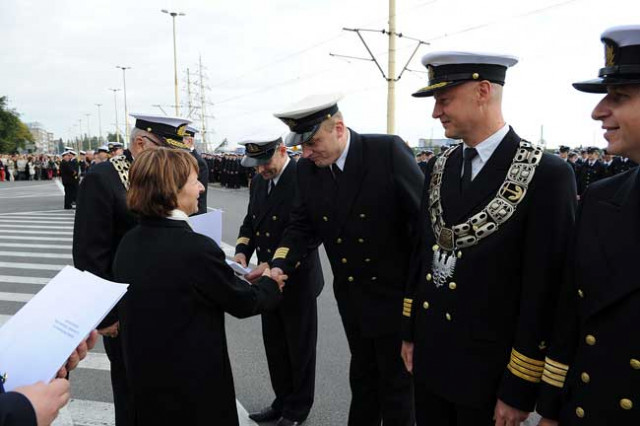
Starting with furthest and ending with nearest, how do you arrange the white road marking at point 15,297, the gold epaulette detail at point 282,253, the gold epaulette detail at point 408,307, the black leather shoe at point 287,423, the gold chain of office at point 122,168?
the white road marking at point 15,297 < the black leather shoe at point 287,423 < the gold epaulette detail at point 282,253 < the gold chain of office at point 122,168 < the gold epaulette detail at point 408,307

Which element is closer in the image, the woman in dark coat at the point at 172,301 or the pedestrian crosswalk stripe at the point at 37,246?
the woman in dark coat at the point at 172,301

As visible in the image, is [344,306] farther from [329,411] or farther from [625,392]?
[625,392]

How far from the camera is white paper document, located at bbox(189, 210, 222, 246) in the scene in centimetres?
252

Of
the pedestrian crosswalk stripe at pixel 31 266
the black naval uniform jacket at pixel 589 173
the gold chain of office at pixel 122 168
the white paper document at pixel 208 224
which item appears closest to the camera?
the white paper document at pixel 208 224

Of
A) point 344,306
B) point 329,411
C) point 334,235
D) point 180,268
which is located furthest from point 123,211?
point 329,411

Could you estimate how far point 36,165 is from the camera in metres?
37.8

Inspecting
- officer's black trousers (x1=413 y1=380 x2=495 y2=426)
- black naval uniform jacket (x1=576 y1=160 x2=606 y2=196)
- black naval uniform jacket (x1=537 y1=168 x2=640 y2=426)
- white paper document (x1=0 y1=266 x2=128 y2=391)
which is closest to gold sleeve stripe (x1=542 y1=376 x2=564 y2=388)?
black naval uniform jacket (x1=537 y1=168 x2=640 y2=426)

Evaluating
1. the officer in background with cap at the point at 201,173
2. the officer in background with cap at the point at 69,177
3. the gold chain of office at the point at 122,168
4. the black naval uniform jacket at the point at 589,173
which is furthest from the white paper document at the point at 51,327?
the officer in background with cap at the point at 69,177

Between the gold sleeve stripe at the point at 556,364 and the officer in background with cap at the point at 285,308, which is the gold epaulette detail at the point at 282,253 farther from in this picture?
the gold sleeve stripe at the point at 556,364

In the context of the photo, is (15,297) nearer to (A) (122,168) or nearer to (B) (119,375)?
(B) (119,375)

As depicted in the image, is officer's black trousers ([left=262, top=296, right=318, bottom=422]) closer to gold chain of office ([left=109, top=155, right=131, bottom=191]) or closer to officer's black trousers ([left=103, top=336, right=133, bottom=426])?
officer's black trousers ([left=103, top=336, right=133, bottom=426])

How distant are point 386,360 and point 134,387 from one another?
4.35 feet

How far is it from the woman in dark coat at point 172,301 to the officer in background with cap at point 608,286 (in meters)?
1.27

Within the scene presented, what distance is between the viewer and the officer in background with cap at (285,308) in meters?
3.37
